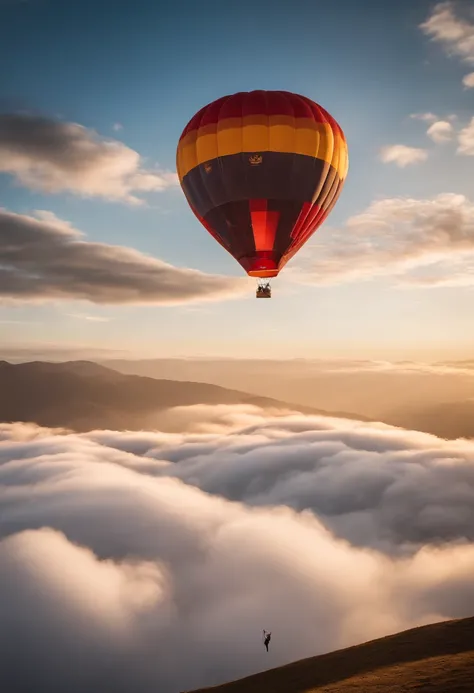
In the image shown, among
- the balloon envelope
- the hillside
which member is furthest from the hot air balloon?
the hillside

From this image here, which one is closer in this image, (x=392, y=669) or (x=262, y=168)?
(x=262, y=168)

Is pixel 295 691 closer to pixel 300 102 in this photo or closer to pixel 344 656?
pixel 344 656

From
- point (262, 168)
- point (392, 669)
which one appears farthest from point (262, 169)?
point (392, 669)

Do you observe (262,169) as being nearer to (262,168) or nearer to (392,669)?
(262,168)

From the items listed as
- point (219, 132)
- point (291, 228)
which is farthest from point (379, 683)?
point (219, 132)

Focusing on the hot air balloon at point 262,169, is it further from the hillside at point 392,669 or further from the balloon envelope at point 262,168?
the hillside at point 392,669

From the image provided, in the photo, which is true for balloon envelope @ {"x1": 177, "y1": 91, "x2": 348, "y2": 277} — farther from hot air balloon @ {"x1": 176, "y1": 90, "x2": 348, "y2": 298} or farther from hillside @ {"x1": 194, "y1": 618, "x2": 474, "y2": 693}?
hillside @ {"x1": 194, "y1": 618, "x2": 474, "y2": 693}

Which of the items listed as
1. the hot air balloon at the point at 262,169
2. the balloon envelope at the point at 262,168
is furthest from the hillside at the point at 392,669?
the balloon envelope at the point at 262,168
